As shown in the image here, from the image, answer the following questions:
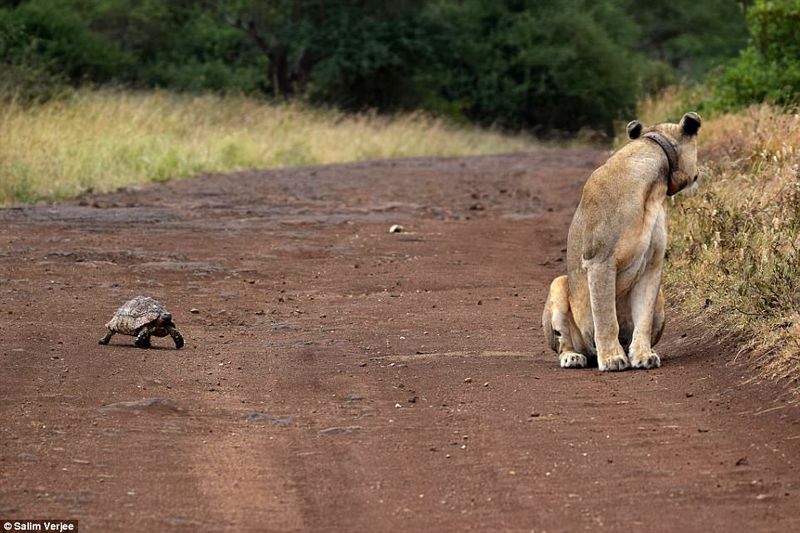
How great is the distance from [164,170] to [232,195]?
265 centimetres

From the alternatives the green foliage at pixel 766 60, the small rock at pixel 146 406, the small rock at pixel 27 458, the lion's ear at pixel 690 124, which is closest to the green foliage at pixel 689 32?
the green foliage at pixel 766 60

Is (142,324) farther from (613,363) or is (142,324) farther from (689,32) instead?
(689,32)

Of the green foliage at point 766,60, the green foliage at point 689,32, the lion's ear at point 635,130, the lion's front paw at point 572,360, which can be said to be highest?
the lion's ear at point 635,130

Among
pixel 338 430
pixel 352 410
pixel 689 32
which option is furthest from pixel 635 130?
pixel 689 32

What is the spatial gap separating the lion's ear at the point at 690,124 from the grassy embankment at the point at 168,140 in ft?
36.4

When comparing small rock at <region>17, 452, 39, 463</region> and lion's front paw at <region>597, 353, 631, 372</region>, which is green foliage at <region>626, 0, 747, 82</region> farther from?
small rock at <region>17, 452, 39, 463</region>

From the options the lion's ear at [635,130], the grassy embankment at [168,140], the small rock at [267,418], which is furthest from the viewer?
the grassy embankment at [168,140]

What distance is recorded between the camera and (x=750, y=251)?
9.68 m

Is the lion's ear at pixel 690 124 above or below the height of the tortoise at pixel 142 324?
above

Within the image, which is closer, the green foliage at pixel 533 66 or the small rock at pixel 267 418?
the small rock at pixel 267 418

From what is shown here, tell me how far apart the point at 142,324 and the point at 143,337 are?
10cm

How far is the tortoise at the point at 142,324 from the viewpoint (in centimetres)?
916

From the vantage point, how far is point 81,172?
806 inches

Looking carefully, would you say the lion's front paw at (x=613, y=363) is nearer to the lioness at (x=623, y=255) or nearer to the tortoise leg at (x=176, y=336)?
the lioness at (x=623, y=255)
